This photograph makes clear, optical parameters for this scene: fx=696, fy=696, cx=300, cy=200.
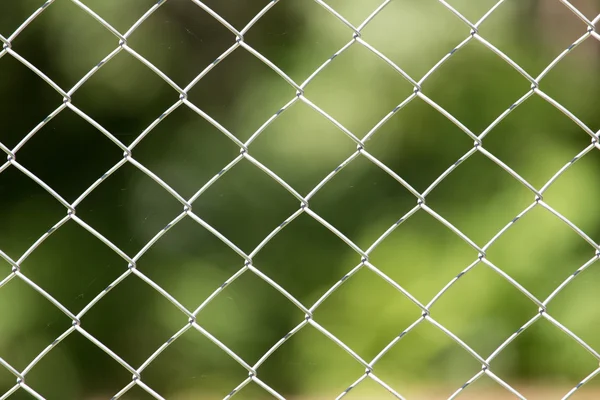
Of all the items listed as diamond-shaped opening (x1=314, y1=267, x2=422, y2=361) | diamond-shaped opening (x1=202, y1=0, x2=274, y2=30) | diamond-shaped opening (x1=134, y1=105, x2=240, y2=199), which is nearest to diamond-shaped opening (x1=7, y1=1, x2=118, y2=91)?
diamond-shaped opening (x1=134, y1=105, x2=240, y2=199)

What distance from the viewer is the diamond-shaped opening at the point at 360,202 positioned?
311cm

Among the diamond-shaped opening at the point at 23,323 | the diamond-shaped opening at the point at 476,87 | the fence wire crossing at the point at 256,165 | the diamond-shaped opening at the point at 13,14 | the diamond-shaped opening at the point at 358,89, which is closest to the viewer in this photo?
the fence wire crossing at the point at 256,165

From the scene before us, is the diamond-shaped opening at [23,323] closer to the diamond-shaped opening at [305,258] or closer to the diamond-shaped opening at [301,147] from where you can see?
the diamond-shaped opening at [305,258]

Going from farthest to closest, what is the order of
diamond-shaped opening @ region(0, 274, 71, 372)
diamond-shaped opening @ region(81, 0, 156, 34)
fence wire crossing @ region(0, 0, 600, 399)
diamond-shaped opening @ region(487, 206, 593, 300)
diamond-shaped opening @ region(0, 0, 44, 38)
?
diamond-shaped opening @ region(487, 206, 593, 300) < diamond-shaped opening @ region(81, 0, 156, 34) < diamond-shaped opening @ region(0, 0, 44, 38) < diamond-shaped opening @ region(0, 274, 71, 372) < fence wire crossing @ region(0, 0, 600, 399)

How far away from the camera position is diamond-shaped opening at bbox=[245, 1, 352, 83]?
3131mm

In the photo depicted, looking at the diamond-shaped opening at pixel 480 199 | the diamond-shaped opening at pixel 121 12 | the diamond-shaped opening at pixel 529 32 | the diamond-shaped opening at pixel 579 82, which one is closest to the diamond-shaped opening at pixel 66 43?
the diamond-shaped opening at pixel 121 12

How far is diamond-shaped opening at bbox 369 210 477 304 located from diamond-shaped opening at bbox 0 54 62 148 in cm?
156

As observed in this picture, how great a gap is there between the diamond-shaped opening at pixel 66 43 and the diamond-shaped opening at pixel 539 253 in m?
1.89

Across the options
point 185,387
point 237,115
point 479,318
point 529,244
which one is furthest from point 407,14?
point 185,387

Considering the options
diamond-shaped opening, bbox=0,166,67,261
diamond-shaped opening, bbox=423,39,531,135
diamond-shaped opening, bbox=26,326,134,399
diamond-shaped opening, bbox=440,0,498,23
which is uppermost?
diamond-shaped opening, bbox=440,0,498,23

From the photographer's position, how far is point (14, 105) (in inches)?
116

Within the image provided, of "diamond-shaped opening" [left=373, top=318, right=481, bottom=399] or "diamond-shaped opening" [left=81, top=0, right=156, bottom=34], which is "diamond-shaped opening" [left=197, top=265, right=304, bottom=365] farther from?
"diamond-shaped opening" [left=81, top=0, right=156, bottom=34]

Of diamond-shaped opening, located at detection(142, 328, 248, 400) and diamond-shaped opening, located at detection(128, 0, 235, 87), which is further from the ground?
diamond-shaped opening, located at detection(128, 0, 235, 87)

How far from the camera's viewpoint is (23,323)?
8.96ft
